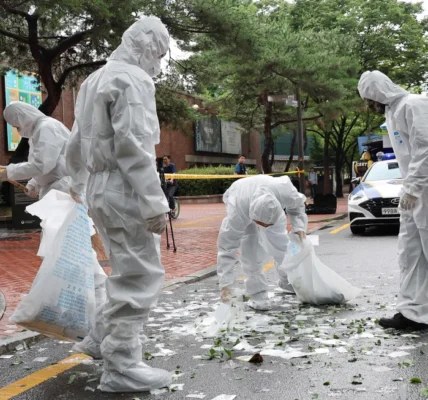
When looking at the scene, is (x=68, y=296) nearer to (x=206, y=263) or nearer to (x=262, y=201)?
(x=262, y=201)

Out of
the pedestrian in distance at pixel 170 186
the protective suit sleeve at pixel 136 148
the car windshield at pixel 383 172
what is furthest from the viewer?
the pedestrian in distance at pixel 170 186

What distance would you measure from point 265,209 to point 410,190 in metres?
1.24

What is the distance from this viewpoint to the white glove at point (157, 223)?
11.7 feet

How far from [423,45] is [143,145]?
98.9ft

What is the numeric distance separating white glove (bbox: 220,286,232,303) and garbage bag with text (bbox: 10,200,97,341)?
1502 mm

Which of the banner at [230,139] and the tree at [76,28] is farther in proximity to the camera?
the banner at [230,139]

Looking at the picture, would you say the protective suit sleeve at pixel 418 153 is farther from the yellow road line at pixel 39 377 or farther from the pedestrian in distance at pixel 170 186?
the pedestrian in distance at pixel 170 186

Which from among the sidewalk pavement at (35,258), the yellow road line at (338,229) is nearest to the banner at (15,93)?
the sidewalk pavement at (35,258)

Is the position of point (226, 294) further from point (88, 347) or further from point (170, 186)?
point (170, 186)

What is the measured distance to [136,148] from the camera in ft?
11.7

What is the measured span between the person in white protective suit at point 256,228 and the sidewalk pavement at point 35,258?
1896 millimetres

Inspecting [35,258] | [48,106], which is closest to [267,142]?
[48,106]

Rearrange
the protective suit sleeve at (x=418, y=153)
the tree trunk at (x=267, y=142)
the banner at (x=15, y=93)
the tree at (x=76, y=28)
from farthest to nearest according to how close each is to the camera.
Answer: the tree trunk at (x=267, y=142) → the banner at (x=15, y=93) → the tree at (x=76, y=28) → the protective suit sleeve at (x=418, y=153)

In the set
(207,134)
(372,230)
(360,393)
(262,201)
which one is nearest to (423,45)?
(207,134)
